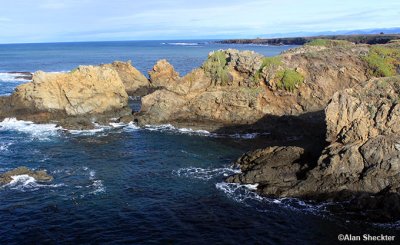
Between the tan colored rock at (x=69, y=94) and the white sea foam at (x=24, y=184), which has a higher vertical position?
the tan colored rock at (x=69, y=94)

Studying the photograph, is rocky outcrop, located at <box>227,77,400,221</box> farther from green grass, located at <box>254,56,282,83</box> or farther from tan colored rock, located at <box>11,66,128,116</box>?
tan colored rock, located at <box>11,66,128,116</box>

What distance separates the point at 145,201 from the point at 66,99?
3758 cm

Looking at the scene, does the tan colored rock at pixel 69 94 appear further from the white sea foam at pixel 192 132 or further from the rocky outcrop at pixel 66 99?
the white sea foam at pixel 192 132

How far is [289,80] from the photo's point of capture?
66250mm

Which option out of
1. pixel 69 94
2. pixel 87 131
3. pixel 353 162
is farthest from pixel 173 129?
pixel 353 162

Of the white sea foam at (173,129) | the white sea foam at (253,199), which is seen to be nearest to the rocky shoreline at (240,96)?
the white sea foam at (173,129)

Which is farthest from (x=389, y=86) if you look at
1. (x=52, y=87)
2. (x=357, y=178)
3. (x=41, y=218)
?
(x=52, y=87)

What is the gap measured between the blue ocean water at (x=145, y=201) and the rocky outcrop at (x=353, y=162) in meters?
2.33

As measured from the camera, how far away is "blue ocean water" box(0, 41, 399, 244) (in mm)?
31812

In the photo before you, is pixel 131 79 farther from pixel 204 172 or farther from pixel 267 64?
pixel 204 172

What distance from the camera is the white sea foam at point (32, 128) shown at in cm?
6034

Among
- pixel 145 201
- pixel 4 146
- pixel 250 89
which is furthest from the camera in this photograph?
pixel 250 89

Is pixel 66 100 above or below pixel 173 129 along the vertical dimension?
above

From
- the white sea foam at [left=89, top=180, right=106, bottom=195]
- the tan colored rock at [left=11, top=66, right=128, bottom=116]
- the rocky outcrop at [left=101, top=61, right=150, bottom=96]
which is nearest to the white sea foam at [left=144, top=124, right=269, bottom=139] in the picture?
the tan colored rock at [left=11, top=66, right=128, bottom=116]
